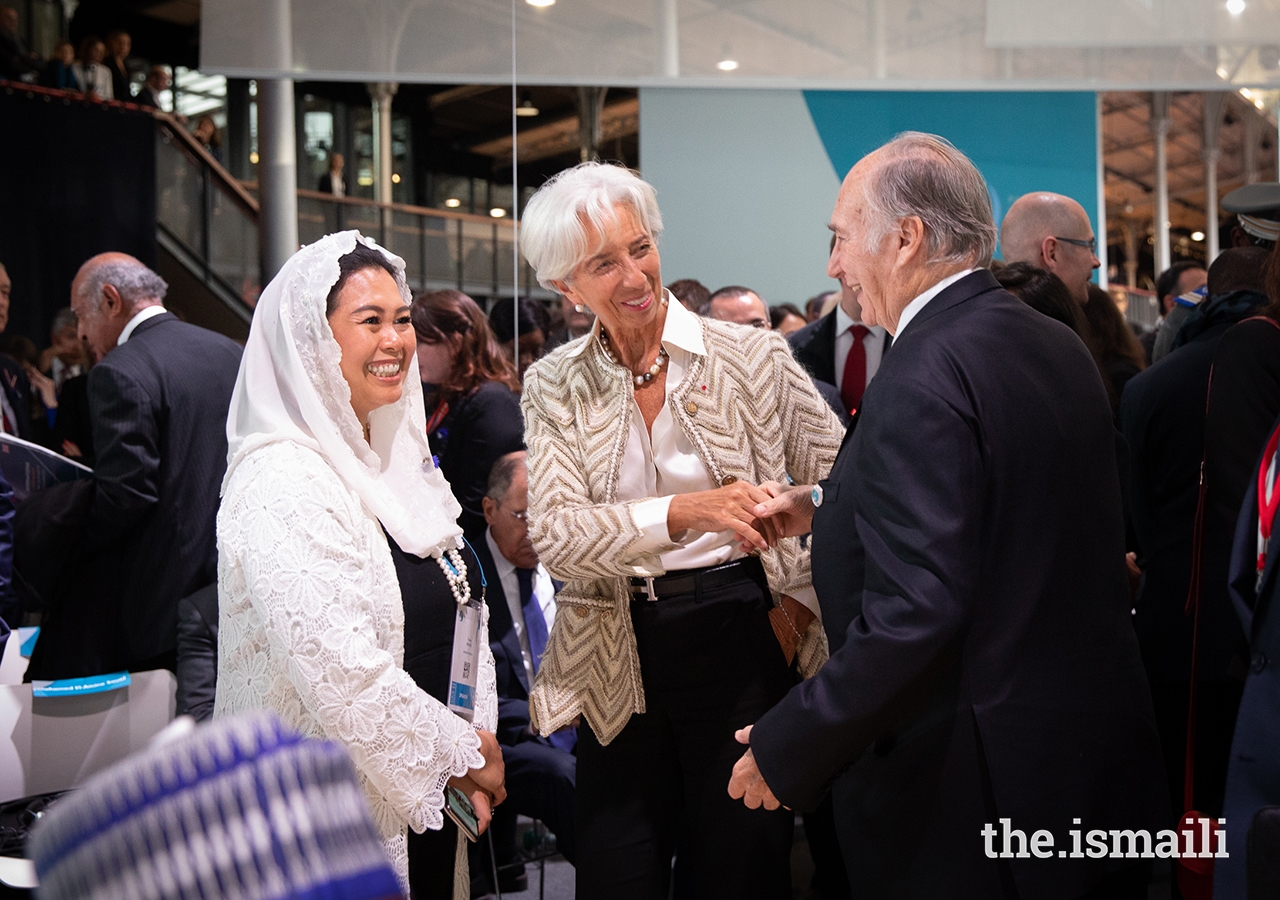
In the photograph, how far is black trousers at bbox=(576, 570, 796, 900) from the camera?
2117 mm

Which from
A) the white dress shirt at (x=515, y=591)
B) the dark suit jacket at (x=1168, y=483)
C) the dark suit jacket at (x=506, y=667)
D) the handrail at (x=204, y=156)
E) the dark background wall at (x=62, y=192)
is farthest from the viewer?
the handrail at (x=204, y=156)

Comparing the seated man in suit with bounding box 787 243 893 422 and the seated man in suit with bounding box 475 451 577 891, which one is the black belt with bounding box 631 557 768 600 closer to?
the seated man in suit with bounding box 475 451 577 891

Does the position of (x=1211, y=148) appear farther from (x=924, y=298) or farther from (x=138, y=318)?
(x=924, y=298)

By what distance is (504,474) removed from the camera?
140 inches

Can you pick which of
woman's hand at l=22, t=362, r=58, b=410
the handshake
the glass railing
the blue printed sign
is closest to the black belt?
the handshake

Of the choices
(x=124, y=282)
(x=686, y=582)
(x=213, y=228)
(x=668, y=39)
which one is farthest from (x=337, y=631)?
(x=213, y=228)

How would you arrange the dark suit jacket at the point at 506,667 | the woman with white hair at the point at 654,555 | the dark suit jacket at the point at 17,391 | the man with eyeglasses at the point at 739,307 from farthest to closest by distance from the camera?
the dark suit jacket at the point at 17,391, the man with eyeglasses at the point at 739,307, the dark suit jacket at the point at 506,667, the woman with white hair at the point at 654,555

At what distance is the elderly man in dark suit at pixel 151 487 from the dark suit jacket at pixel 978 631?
2315 mm

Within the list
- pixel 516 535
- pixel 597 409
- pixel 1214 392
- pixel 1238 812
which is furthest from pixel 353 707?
pixel 1214 392

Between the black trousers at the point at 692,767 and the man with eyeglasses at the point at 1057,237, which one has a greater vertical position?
the man with eyeglasses at the point at 1057,237

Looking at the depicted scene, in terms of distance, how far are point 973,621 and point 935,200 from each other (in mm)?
617

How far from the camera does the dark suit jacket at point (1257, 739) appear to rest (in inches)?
57.7

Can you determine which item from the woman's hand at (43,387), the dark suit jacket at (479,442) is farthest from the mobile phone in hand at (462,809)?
the woman's hand at (43,387)

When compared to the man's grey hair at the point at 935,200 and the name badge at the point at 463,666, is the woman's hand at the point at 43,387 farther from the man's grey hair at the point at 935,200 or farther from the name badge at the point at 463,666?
the man's grey hair at the point at 935,200
